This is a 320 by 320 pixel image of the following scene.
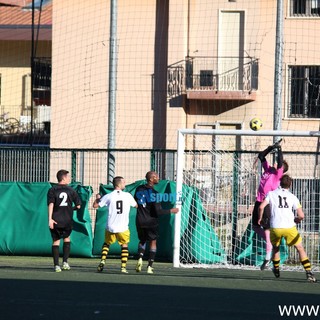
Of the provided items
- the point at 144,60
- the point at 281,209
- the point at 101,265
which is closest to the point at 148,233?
the point at 101,265

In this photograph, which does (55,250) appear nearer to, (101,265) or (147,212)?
(101,265)

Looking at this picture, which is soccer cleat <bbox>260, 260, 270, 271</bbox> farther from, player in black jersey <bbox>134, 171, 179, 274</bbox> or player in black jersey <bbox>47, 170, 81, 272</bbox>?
player in black jersey <bbox>47, 170, 81, 272</bbox>

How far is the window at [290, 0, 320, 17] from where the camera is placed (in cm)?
3200

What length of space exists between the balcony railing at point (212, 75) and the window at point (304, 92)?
227 cm

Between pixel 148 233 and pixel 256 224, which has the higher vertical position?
pixel 256 224

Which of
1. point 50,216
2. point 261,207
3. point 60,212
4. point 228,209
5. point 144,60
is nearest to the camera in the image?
point 261,207

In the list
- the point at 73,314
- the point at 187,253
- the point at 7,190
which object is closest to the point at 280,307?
the point at 73,314

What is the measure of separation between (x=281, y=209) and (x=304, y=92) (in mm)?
13900

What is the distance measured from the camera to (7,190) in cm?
2036

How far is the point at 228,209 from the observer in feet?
62.2

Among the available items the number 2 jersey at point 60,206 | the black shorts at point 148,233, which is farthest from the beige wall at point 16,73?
the black shorts at point 148,233

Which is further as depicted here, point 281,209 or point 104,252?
point 104,252

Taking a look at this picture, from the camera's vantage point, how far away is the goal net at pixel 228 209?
725 inches

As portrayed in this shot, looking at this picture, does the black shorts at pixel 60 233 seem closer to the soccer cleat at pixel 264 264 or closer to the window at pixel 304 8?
the soccer cleat at pixel 264 264
